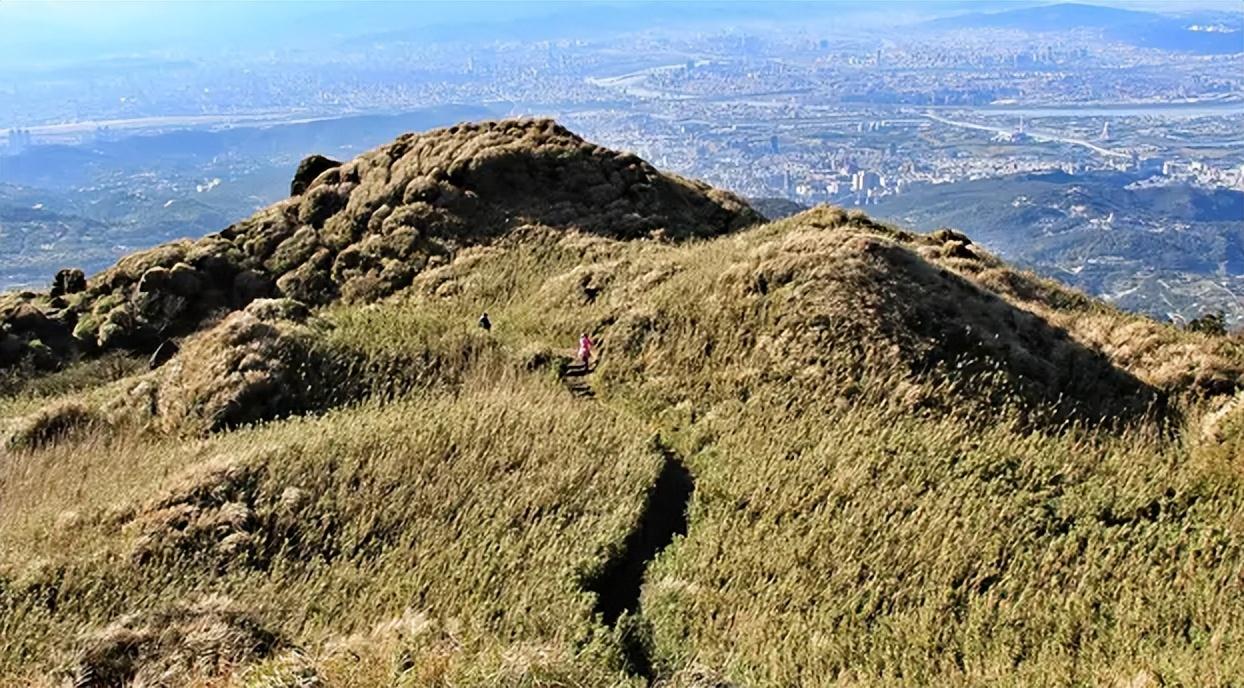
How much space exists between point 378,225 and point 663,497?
593 inches

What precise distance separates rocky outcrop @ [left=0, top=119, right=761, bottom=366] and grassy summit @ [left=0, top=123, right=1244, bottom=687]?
3835 millimetres

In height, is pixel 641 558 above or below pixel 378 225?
below

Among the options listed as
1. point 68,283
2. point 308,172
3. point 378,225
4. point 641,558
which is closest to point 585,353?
point 641,558

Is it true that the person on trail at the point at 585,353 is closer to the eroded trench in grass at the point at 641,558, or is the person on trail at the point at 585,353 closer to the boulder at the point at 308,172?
the eroded trench in grass at the point at 641,558

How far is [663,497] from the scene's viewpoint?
9320mm

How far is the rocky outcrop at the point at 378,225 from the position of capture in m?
19.1

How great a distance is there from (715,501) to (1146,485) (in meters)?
4.43

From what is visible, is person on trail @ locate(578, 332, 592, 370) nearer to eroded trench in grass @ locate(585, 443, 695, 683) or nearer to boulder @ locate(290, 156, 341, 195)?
eroded trench in grass @ locate(585, 443, 695, 683)

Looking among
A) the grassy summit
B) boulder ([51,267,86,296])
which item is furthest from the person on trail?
boulder ([51,267,86,296])

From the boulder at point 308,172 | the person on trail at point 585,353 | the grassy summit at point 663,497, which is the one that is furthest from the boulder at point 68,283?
the person on trail at point 585,353

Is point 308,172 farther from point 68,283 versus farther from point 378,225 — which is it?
point 68,283

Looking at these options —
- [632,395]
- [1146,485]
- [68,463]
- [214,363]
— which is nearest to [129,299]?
[214,363]

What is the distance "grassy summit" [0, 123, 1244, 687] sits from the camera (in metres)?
6.43

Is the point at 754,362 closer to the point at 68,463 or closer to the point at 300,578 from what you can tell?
the point at 300,578
